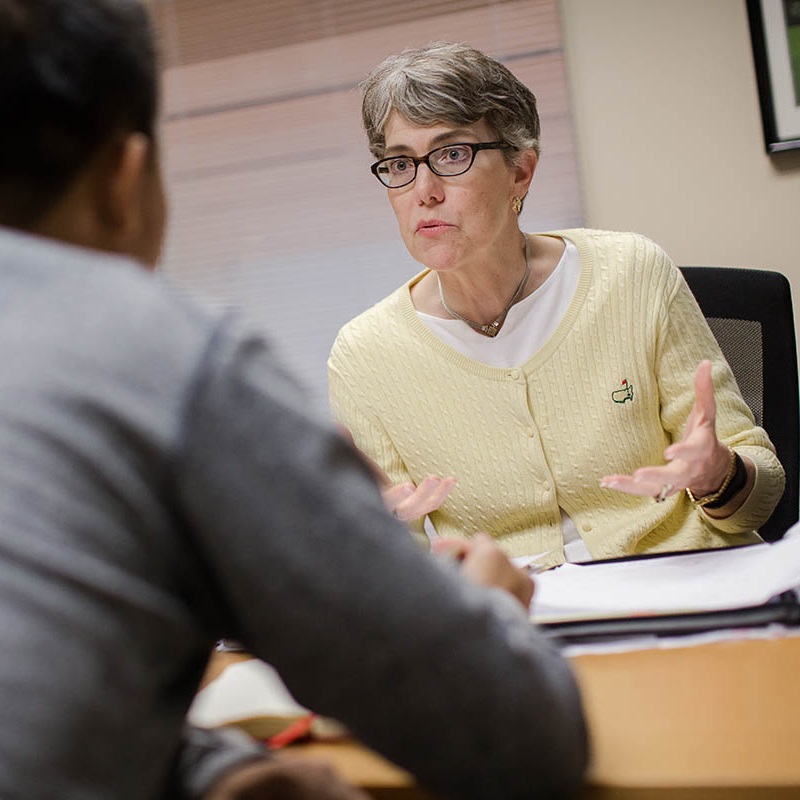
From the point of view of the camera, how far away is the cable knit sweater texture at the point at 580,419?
1.63 metres

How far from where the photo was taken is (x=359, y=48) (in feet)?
9.93

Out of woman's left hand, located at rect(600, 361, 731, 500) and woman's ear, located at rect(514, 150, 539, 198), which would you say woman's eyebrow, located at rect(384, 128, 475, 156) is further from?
woman's left hand, located at rect(600, 361, 731, 500)

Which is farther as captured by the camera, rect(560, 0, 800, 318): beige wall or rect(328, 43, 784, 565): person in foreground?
rect(560, 0, 800, 318): beige wall

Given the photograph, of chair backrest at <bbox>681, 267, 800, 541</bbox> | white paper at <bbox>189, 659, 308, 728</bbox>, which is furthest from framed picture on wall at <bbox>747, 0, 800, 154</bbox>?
white paper at <bbox>189, 659, 308, 728</bbox>

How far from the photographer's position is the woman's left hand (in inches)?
52.1

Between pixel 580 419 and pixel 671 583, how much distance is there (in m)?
0.62

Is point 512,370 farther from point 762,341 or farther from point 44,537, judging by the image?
point 44,537

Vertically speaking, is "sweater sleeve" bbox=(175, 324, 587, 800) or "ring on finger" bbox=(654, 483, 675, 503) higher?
"sweater sleeve" bbox=(175, 324, 587, 800)

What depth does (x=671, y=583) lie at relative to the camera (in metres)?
1.10

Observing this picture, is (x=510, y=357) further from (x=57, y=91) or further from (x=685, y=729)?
(x=57, y=91)

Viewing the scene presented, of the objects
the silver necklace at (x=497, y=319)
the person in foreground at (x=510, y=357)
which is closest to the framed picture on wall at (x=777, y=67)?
the person in foreground at (x=510, y=357)

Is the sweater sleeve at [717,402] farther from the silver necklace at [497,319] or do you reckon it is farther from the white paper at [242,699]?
the white paper at [242,699]

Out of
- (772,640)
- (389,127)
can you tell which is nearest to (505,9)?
(389,127)

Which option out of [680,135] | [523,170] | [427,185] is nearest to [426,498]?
[427,185]
